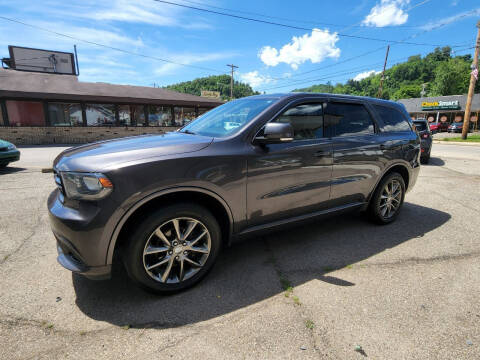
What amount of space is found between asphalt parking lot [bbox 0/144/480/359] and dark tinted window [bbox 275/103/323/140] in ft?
4.49

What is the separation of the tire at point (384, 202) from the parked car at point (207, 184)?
269 millimetres

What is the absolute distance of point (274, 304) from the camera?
2238 millimetres

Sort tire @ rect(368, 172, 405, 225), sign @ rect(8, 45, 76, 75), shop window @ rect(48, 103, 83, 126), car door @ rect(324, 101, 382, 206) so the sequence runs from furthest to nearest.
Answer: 1. sign @ rect(8, 45, 76, 75)
2. shop window @ rect(48, 103, 83, 126)
3. tire @ rect(368, 172, 405, 225)
4. car door @ rect(324, 101, 382, 206)

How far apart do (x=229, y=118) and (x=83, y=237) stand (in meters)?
1.87

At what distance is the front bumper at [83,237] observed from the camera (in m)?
1.93

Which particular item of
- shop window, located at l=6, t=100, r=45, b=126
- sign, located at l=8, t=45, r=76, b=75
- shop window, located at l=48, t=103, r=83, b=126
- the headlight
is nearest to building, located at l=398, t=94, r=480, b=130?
shop window, located at l=48, t=103, r=83, b=126

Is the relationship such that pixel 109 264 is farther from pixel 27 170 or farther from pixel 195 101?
pixel 195 101

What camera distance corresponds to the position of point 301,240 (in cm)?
343

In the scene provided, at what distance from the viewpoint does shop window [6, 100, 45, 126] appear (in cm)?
1691

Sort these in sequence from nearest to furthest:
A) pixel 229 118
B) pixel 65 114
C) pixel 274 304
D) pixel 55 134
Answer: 1. pixel 274 304
2. pixel 229 118
3. pixel 55 134
4. pixel 65 114

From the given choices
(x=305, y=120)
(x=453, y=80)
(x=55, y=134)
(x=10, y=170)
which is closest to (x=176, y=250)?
(x=305, y=120)

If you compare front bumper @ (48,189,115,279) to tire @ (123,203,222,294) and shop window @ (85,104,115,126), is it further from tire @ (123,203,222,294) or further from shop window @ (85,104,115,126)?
shop window @ (85,104,115,126)

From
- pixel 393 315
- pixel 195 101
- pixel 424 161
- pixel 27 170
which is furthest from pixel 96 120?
pixel 393 315

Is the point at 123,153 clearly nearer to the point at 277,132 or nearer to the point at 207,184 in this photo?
the point at 207,184
